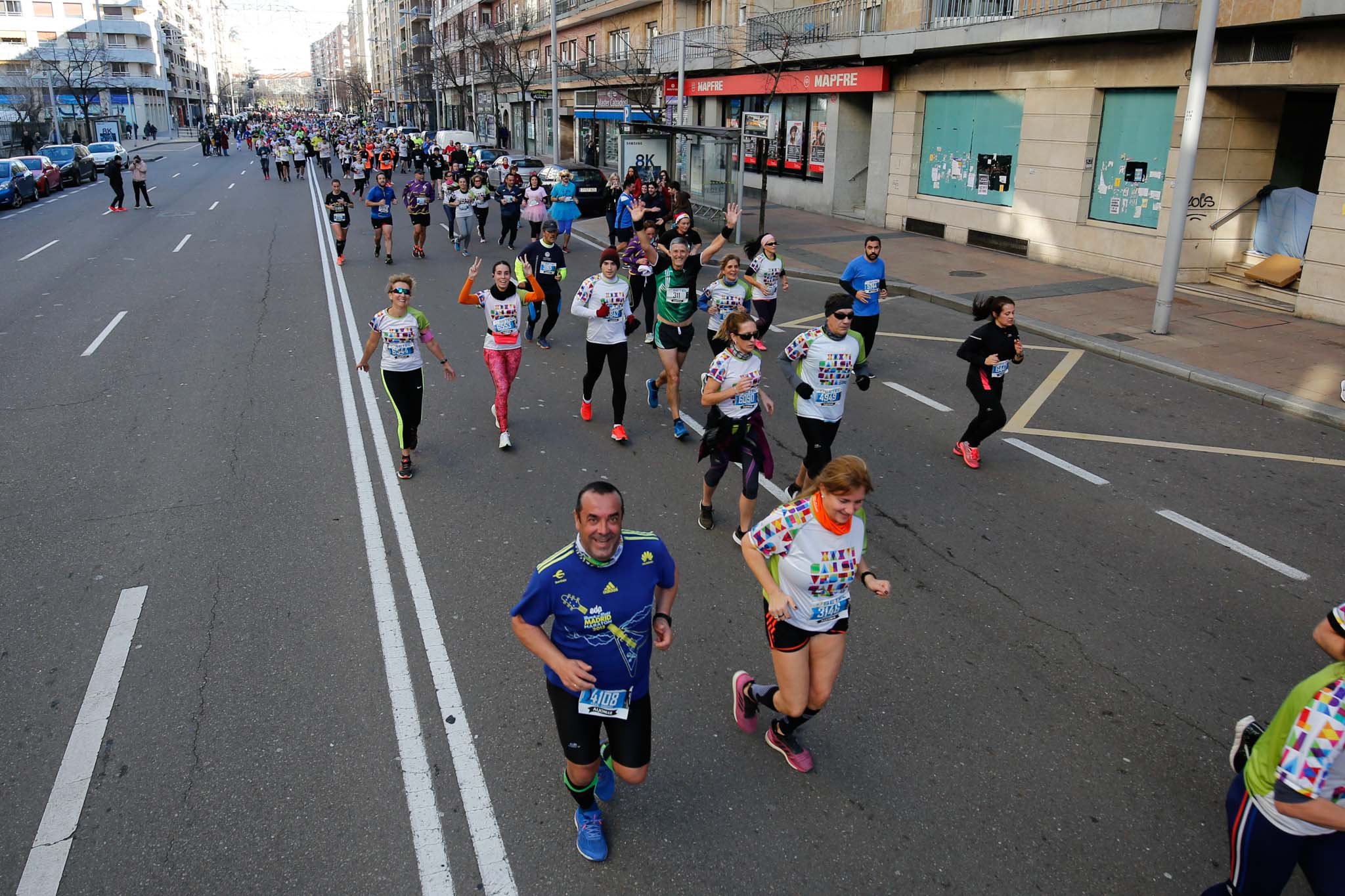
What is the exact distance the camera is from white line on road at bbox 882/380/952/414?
10120 millimetres

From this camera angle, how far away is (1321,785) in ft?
9.63

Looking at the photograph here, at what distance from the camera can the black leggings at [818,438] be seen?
6.89 m

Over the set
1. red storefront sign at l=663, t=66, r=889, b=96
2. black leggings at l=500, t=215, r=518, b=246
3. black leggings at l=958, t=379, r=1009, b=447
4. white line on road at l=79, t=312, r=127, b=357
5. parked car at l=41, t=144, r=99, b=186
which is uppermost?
red storefront sign at l=663, t=66, r=889, b=96

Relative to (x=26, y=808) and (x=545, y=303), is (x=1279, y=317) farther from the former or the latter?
(x=26, y=808)

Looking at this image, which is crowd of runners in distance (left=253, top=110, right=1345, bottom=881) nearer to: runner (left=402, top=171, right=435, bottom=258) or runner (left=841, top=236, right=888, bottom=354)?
runner (left=841, top=236, right=888, bottom=354)

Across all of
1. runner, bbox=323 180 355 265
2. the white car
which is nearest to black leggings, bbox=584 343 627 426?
runner, bbox=323 180 355 265

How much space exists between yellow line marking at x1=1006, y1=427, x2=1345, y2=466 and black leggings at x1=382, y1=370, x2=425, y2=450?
5847mm

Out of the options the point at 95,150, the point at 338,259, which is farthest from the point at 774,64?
the point at 95,150

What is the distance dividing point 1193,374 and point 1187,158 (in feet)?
10.7

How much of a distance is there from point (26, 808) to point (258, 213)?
26851mm

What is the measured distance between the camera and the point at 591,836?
3.84 metres

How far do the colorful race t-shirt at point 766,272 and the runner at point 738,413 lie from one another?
4.08 meters

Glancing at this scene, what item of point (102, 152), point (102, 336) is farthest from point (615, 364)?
point (102, 152)

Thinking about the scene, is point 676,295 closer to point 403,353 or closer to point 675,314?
point 675,314
